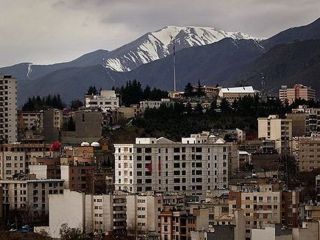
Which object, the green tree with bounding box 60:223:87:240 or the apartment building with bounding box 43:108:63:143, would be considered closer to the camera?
the green tree with bounding box 60:223:87:240

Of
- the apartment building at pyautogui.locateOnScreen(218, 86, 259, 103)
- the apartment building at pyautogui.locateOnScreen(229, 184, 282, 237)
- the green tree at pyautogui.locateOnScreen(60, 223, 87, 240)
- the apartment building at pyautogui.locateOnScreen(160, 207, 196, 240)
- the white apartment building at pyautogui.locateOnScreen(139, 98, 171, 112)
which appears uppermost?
the apartment building at pyautogui.locateOnScreen(218, 86, 259, 103)

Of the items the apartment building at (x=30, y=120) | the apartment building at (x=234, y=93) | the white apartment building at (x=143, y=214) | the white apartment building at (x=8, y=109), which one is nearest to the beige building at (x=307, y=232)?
the white apartment building at (x=143, y=214)

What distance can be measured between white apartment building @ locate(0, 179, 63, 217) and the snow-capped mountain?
329 feet

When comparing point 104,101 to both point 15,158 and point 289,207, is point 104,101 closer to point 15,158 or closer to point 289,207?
point 15,158

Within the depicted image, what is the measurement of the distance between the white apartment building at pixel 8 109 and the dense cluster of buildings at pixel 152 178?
0.12 ft

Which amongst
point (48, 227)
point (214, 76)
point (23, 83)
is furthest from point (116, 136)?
point (23, 83)

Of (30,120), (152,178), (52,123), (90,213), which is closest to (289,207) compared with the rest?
(90,213)

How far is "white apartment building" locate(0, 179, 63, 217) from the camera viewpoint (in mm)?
35312

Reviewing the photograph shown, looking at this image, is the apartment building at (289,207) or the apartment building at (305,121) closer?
the apartment building at (289,207)

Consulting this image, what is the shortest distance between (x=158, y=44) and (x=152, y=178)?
110053mm

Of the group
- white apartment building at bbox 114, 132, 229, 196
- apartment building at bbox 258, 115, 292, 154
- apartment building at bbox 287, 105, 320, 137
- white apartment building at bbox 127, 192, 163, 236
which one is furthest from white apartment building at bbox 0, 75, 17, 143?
white apartment building at bbox 127, 192, 163, 236

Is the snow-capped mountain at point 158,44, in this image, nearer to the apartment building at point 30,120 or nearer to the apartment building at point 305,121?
the apartment building at point 30,120

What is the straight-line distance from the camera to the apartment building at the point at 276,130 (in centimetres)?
4453

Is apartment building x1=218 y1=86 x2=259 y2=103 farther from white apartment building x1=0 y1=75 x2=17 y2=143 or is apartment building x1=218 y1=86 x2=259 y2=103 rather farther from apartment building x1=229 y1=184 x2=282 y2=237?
apartment building x1=229 y1=184 x2=282 y2=237
